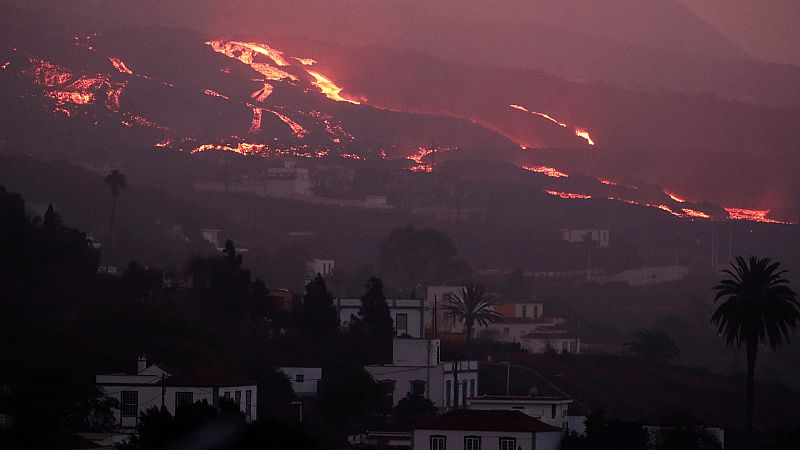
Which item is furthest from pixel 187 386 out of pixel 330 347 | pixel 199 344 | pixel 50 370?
pixel 330 347

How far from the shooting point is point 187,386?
66.6 meters

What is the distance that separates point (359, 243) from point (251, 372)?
8488 cm

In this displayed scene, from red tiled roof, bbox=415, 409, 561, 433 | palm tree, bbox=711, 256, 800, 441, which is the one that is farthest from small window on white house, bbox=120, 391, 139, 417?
palm tree, bbox=711, 256, 800, 441

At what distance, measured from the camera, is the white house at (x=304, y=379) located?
78312mm

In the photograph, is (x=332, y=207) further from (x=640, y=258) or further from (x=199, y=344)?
(x=199, y=344)

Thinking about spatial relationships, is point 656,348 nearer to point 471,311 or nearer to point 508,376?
point 471,311

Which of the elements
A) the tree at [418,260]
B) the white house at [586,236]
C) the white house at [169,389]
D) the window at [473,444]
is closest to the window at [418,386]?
the white house at [169,389]

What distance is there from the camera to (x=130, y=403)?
6762cm

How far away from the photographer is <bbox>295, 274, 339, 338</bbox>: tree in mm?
87812

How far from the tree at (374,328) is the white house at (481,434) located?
766 inches

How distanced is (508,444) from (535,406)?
7.89m

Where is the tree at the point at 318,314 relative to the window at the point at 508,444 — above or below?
above

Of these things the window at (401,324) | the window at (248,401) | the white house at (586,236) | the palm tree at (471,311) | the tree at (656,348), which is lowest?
the window at (248,401)

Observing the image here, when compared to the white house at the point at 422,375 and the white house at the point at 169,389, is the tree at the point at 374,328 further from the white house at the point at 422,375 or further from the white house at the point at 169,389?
the white house at the point at 169,389
